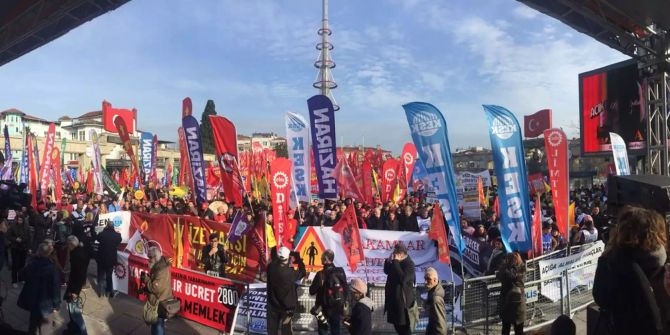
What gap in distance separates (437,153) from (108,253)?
674 cm

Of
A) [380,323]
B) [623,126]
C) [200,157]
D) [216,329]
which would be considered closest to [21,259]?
[200,157]

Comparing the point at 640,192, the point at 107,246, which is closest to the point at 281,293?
the point at 640,192

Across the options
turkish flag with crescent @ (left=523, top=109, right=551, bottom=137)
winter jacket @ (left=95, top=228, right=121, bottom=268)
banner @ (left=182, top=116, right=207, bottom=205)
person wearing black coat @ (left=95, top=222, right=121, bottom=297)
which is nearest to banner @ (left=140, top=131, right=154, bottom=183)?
banner @ (left=182, top=116, right=207, bottom=205)

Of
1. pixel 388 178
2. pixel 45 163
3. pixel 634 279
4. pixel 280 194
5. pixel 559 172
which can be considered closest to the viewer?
pixel 634 279

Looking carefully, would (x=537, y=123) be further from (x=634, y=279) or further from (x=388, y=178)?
(x=634, y=279)

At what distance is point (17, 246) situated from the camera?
1008cm

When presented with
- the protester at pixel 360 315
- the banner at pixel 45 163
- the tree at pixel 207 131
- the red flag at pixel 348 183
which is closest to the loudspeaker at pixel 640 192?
the protester at pixel 360 315

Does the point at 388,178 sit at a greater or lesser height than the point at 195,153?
lesser

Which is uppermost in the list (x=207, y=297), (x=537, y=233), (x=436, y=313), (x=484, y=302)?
(x=537, y=233)

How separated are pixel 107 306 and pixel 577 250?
364 inches

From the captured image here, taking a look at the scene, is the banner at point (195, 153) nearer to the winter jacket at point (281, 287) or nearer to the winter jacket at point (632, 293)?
the winter jacket at point (281, 287)

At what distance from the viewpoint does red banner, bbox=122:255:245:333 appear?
6.86 metres

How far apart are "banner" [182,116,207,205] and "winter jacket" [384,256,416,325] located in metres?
7.71

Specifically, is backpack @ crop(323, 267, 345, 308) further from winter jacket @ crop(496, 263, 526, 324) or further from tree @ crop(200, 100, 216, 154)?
tree @ crop(200, 100, 216, 154)
